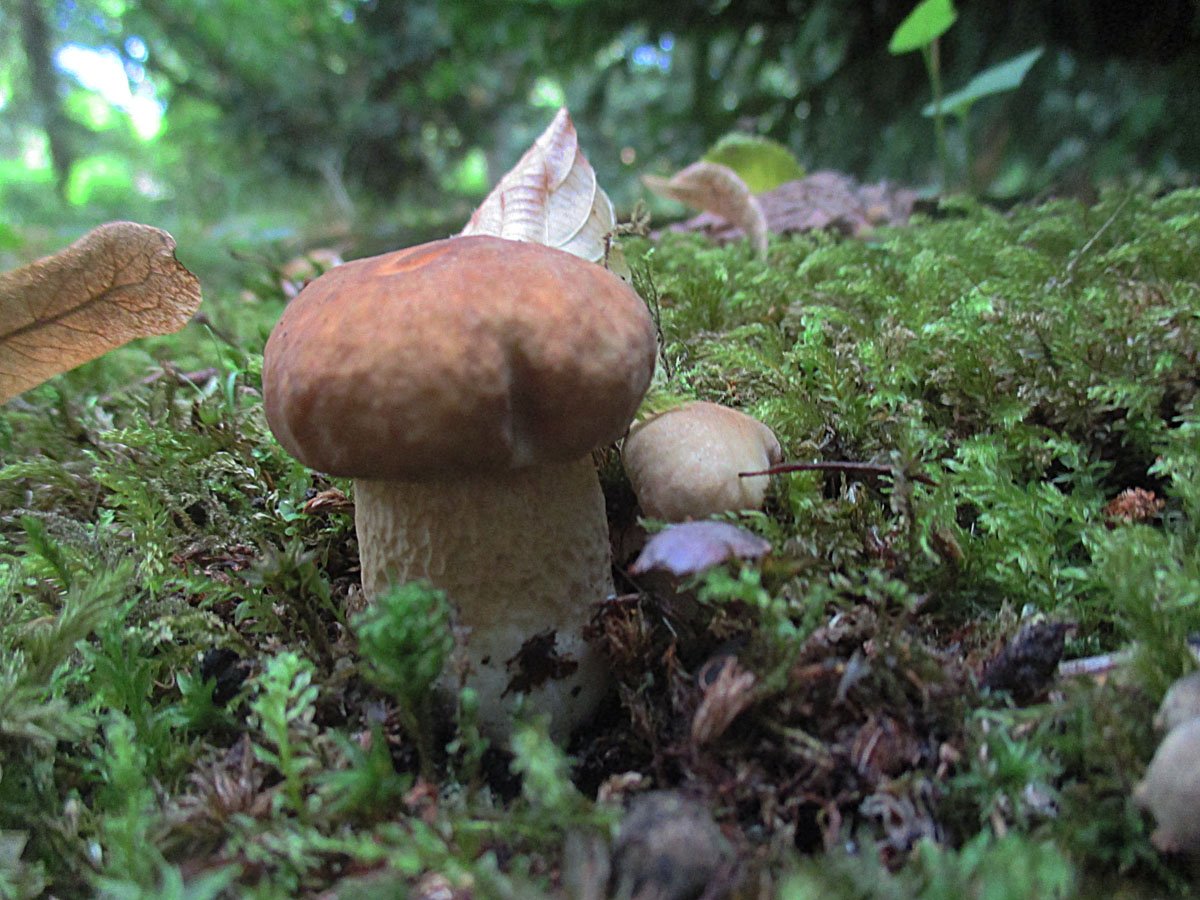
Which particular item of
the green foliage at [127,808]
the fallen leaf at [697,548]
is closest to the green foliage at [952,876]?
the fallen leaf at [697,548]

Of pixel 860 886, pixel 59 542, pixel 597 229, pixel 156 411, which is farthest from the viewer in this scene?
pixel 156 411

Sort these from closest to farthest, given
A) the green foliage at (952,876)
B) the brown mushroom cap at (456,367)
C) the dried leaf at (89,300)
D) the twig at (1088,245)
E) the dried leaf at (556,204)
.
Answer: the green foliage at (952,876) < the brown mushroom cap at (456,367) < the dried leaf at (89,300) < the dried leaf at (556,204) < the twig at (1088,245)

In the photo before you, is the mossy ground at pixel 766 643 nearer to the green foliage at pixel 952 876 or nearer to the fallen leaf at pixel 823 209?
the green foliage at pixel 952 876

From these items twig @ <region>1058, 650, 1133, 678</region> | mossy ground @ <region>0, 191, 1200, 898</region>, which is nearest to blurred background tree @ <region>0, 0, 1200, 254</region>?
mossy ground @ <region>0, 191, 1200, 898</region>

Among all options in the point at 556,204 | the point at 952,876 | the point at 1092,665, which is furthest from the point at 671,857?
the point at 556,204

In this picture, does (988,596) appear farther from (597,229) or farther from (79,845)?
(79,845)

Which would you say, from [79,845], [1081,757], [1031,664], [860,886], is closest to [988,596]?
[1031,664]

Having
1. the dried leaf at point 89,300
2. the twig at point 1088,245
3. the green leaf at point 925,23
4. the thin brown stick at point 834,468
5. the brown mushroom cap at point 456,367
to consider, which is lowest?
the thin brown stick at point 834,468

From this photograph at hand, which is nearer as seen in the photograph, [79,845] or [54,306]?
[79,845]

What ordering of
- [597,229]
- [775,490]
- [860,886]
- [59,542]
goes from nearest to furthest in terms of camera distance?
[860,886] → [775,490] → [59,542] → [597,229]
